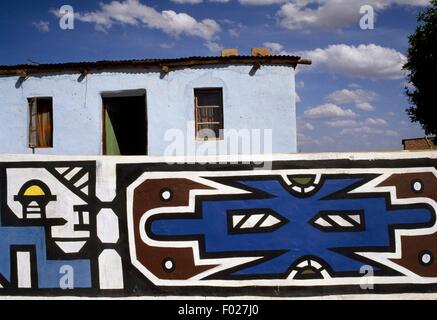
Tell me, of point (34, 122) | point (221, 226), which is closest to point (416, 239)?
point (221, 226)

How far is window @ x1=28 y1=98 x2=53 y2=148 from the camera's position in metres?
10.6

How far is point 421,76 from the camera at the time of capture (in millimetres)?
17125

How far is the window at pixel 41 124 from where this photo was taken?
34.7 feet

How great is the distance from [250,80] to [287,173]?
22.1 feet

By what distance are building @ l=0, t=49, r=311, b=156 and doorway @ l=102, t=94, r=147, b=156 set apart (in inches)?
2.8

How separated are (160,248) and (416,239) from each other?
2.69 m

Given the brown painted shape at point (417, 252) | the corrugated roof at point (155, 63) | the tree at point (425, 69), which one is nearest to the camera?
the brown painted shape at point (417, 252)

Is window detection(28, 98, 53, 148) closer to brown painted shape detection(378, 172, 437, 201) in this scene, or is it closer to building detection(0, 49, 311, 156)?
building detection(0, 49, 311, 156)

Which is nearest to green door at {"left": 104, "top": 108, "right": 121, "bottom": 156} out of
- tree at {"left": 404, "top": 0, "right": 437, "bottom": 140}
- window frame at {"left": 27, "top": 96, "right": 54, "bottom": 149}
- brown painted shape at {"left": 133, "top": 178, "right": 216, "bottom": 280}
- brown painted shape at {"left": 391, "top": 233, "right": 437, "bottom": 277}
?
window frame at {"left": 27, "top": 96, "right": 54, "bottom": 149}

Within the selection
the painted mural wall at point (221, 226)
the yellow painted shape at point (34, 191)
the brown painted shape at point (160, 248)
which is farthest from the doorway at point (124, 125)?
the brown painted shape at point (160, 248)

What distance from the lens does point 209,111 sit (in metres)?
10.3

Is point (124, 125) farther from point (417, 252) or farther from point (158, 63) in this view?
point (417, 252)

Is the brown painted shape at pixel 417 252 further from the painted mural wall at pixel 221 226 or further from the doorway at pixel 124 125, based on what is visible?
the doorway at pixel 124 125

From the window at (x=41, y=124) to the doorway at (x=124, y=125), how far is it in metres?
1.68
